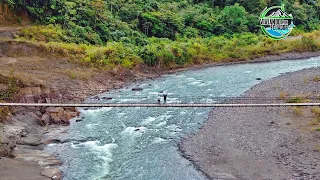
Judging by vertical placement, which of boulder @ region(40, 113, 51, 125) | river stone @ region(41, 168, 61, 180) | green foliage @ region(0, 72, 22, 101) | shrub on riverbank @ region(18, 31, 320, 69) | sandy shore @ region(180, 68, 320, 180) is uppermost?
shrub on riverbank @ region(18, 31, 320, 69)

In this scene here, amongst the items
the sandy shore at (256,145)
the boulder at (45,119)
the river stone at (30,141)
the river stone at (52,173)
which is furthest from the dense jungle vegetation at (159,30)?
the river stone at (52,173)

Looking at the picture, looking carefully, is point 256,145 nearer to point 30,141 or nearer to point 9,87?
point 30,141

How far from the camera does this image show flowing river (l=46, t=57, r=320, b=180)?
12.9m

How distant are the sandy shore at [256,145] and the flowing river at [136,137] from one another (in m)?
0.65

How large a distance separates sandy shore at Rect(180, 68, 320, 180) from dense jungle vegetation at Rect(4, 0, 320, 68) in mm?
12158

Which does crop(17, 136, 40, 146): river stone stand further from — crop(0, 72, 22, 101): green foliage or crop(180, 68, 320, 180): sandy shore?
crop(180, 68, 320, 180): sandy shore

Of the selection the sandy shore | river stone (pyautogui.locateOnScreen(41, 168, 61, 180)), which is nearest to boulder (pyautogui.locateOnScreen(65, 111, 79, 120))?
river stone (pyautogui.locateOnScreen(41, 168, 61, 180))

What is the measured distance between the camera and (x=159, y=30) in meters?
36.4

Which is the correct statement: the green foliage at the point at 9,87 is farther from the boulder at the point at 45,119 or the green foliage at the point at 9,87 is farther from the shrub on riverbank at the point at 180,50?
the shrub on riverbank at the point at 180,50

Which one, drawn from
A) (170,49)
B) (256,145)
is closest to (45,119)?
(256,145)

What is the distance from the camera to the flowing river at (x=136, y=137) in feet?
42.3

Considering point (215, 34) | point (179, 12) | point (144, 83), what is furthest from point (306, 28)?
point (144, 83)

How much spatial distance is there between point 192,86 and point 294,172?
44.0ft

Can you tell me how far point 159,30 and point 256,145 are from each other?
23.5m
